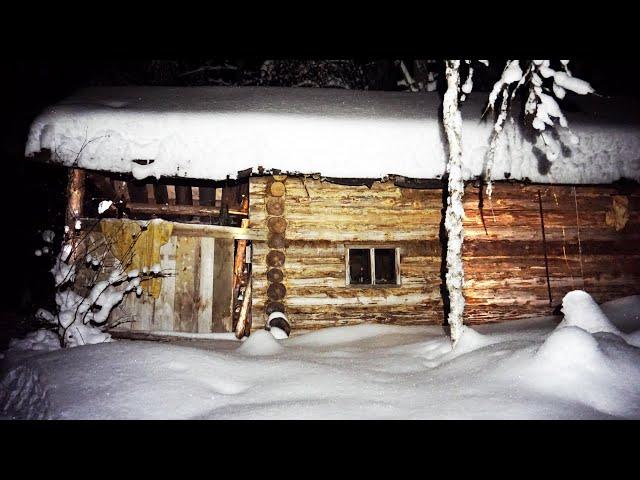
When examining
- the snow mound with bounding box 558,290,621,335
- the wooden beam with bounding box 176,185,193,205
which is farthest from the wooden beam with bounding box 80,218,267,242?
the snow mound with bounding box 558,290,621,335

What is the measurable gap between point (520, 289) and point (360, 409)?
622cm

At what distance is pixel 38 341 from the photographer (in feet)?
18.6

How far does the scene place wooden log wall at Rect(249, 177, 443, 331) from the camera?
7.27 meters

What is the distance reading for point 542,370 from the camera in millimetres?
3059

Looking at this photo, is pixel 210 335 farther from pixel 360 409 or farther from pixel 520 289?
pixel 520 289

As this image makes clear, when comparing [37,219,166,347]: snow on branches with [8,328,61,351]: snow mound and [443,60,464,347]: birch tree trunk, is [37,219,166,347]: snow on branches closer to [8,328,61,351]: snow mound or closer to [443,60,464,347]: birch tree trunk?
[8,328,61,351]: snow mound

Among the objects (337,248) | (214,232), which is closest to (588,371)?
(337,248)

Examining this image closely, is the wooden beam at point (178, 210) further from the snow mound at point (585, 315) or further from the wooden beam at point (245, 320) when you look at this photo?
the snow mound at point (585, 315)

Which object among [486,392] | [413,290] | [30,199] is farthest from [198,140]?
[30,199]

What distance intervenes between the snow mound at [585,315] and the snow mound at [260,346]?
3592 mm

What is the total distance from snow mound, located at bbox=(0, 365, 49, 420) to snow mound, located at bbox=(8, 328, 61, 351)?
4.57 ft

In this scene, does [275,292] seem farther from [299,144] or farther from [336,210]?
[299,144]

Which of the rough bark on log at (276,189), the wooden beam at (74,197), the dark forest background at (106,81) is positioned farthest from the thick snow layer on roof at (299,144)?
the dark forest background at (106,81)

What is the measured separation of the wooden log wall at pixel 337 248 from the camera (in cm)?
727
